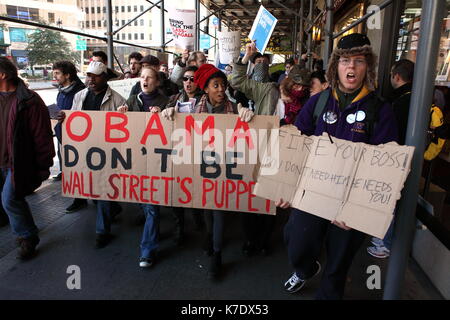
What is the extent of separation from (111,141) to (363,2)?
551 cm

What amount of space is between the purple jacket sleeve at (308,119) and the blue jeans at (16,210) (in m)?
2.73

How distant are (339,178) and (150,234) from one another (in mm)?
1986

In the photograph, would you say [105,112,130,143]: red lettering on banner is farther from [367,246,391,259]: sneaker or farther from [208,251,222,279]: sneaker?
[367,246,391,259]: sneaker

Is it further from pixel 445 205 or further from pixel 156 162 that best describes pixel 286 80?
pixel 445 205

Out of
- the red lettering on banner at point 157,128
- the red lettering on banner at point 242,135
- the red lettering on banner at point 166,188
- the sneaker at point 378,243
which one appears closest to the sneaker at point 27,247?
the red lettering on banner at point 166,188

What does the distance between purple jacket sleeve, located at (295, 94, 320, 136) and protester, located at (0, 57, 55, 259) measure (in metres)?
2.38

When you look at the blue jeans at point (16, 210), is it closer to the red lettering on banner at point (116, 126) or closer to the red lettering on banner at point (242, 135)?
the red lettering on banner at point (116, 126)

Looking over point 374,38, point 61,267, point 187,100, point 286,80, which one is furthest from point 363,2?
point 61,267

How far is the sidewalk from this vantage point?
115 inches

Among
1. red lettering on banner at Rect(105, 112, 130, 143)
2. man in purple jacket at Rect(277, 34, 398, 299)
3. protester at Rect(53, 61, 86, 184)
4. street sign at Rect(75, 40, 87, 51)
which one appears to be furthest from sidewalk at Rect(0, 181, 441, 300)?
street sign at Rect(75, 40, 87, 51)

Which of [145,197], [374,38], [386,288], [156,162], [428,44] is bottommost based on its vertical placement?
[386,288]

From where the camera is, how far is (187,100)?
12.2 ft

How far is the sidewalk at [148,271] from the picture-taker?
2.92m

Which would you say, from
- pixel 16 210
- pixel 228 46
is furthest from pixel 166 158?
pixel 228 46
